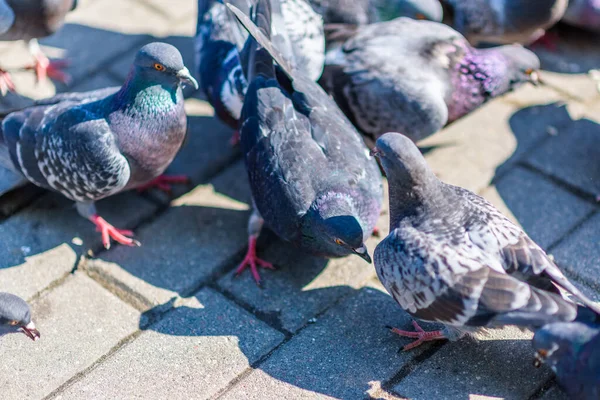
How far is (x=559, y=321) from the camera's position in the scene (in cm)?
377

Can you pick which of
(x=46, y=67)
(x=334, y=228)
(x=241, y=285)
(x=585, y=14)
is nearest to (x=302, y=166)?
(x=334, y=228)

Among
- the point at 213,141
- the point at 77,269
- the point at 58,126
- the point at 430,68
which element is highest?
the point at 430,68

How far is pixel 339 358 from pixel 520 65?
2.69m

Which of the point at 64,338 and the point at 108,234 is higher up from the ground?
the point at 108,234

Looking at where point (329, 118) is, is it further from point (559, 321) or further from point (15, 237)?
point (15, 237)

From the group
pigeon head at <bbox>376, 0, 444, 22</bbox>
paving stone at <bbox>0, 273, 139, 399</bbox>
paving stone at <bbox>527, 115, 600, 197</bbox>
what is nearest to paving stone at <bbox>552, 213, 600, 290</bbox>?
paving stone at <bbox>527, 115, 600, 197</bbox>

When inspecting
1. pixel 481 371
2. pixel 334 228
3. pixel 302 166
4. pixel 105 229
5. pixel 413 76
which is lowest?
pixel 105 229

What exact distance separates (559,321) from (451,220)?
77 centimetres

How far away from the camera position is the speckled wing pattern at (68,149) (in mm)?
4754

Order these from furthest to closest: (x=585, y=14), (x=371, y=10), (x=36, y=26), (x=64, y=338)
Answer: (x=585, y=14), (x=371, y=10), (x=36, y=26), (x=64, y=338)

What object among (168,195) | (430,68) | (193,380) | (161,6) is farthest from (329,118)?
(161,6)

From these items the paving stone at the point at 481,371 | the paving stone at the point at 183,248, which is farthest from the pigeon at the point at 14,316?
the paving stone at the point at 481,371

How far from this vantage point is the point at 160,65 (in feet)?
15.2

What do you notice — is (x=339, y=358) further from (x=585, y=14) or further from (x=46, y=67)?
(x=585, y=14)
